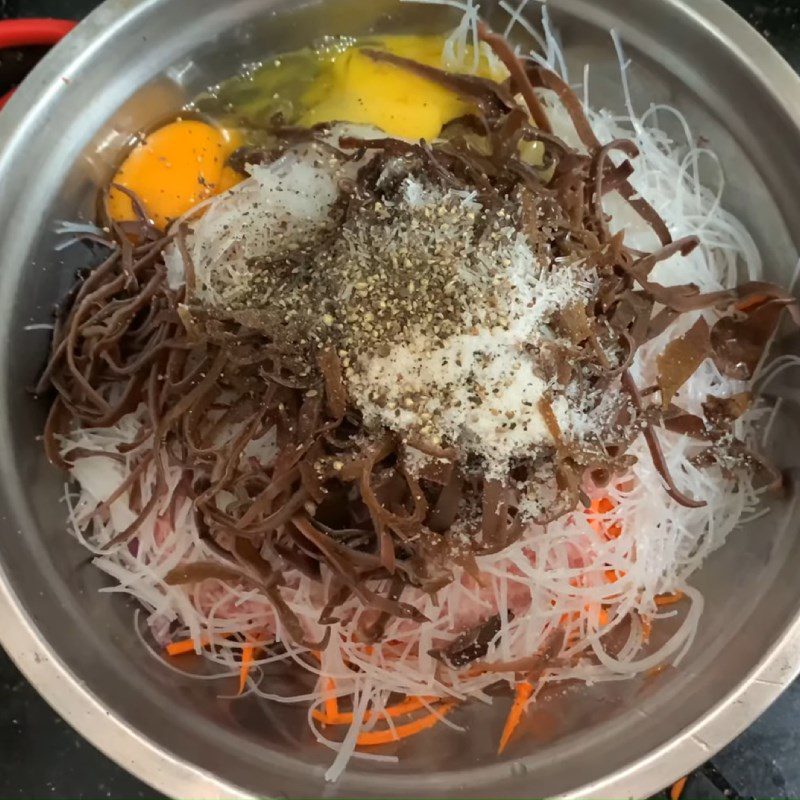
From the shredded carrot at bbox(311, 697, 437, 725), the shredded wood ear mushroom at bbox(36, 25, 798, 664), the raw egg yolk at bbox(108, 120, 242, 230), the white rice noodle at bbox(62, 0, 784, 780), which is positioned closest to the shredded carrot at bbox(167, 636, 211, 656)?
the white rice noodle at bbox(62, 0, 784, 780)

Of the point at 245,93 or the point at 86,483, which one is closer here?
the point at 86,483

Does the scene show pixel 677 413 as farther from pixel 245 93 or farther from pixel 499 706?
pixel 245 93

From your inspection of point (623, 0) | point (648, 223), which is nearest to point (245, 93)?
point (623, 0)

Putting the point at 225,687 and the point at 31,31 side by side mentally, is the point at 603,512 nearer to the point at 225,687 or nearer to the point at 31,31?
the point at 225,687

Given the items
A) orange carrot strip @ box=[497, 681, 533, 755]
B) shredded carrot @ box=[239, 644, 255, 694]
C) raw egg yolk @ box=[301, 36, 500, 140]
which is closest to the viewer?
orange carrot strip @ box=[497, 681, 533, 755]

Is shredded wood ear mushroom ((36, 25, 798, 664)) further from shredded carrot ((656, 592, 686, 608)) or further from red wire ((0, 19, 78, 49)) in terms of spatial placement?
red wire ((0, 19, 78, 49))

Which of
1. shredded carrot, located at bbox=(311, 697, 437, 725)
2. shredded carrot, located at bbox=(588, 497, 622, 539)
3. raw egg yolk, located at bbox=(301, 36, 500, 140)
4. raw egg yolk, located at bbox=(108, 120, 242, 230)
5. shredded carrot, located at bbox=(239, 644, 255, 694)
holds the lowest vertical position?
shredded carrot, located at bbox=(239, 644, 255, 694)
